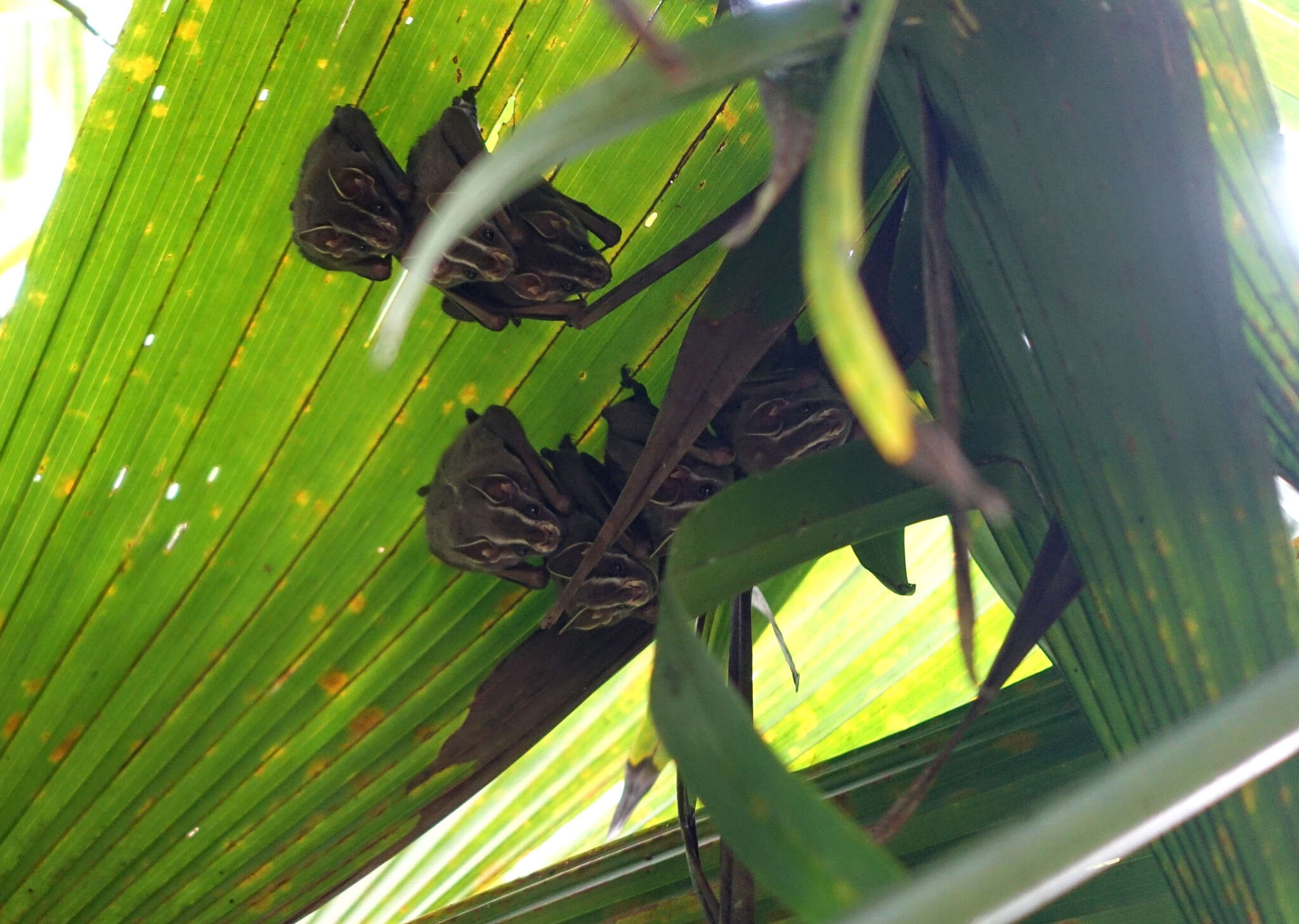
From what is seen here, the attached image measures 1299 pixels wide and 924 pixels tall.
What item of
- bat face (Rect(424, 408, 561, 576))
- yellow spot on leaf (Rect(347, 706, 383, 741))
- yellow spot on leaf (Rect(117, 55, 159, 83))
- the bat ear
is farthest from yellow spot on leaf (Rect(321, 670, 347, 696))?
yellow spot on leaf (Rect(117, 55, 159, 83))

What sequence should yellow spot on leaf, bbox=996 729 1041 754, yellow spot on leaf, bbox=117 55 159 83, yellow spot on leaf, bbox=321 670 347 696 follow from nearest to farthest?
yellow spot on leaf, bbox=996 729 1041 754
yellow spot on leaf, bbox=117 55 159 83
yellow spot on leaf, bbox=321 670 347 696

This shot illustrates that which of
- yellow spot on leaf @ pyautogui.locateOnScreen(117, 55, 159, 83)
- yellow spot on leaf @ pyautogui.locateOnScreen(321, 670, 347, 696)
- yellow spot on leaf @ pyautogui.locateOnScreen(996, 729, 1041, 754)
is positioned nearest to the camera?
yellow spot on leaf @ pyautogui.locateOnScreen(996, 729, 1041, 754)

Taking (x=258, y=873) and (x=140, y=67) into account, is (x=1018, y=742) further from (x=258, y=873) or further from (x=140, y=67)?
(x=140, y=67)

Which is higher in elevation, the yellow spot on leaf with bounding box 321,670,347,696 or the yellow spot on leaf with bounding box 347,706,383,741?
the yellow spot on leaf with bounding box 321,670,347,696

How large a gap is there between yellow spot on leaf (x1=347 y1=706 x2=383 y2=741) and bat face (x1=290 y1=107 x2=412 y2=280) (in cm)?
59

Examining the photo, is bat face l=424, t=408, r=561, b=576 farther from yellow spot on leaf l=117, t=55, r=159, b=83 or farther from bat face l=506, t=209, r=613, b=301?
yellow spot on leaf l=117, t=55, r=159, b=83

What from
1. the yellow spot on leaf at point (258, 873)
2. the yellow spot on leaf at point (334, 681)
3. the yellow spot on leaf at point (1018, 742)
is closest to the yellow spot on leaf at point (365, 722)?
the yellow spot on leaf at point (334, 681)

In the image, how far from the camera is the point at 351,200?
1093 mm

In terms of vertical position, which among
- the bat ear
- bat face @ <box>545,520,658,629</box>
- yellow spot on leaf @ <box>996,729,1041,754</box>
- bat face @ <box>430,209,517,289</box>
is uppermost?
the bat ear

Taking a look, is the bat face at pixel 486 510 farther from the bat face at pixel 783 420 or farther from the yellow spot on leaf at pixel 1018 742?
the yellow spot on leaf at pixel 1018 742

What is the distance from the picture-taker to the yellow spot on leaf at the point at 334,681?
4.31ft

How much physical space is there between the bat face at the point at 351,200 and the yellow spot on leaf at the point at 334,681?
0.54 metres

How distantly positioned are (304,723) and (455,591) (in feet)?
0.90

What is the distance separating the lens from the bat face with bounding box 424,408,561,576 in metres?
1.20
